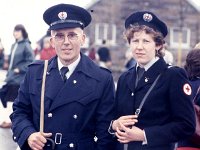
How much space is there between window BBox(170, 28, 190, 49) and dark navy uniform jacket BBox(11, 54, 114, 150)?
3366 centimetres

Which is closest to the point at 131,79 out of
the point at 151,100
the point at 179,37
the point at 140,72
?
the point at 140,72

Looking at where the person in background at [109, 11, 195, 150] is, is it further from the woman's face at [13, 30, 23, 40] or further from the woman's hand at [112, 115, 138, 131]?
the woman's face at [13, 30, 23, 40]

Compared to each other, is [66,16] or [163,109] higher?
[66,16]

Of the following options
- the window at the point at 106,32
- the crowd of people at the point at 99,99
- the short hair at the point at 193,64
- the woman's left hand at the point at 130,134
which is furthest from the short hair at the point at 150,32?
the window at the point at 106,32

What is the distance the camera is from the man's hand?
13.5 ft

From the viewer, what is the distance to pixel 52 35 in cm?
431

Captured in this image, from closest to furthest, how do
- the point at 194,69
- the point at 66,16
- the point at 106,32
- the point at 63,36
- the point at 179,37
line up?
the point at 63,36, the point at 66,16, the point at 194,69, the point at 179,37, the point at 106,32

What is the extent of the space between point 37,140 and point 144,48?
1086 mm

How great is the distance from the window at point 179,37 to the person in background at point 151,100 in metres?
33.5

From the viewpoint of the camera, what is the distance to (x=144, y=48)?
4.21 metres

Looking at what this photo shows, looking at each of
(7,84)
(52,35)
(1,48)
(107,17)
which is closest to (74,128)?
(52,35)

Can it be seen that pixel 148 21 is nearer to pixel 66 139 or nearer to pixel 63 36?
pixel 63 36

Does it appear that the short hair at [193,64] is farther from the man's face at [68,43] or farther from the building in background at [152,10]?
the building in background at [152,10]

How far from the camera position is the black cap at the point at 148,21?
431 centimetres
